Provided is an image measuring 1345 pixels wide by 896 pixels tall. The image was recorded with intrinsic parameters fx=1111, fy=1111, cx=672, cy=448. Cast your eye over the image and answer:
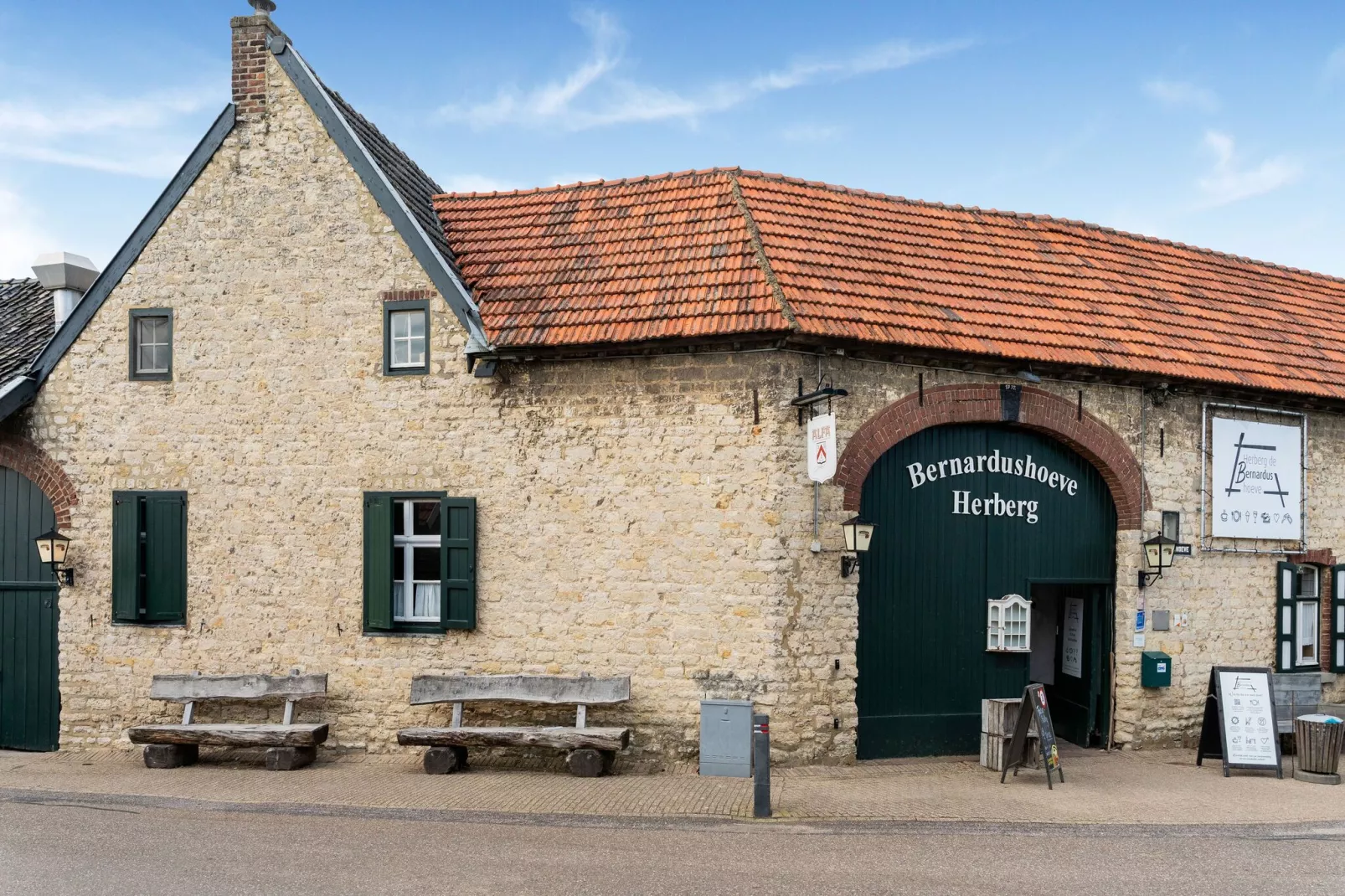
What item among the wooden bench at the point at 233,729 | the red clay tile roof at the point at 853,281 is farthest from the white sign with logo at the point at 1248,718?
the wooden bench at the point at 233,729

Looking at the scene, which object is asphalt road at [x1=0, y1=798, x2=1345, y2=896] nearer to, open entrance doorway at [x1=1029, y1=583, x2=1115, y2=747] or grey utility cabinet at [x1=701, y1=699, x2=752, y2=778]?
grey utility cabinet at [x1=701, y1=699, x2=752, y2=778]

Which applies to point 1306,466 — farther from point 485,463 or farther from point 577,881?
point 577,881

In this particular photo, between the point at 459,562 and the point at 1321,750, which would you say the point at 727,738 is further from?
the point at 1321,750

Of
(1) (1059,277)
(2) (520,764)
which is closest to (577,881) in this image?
(2) (520,764)

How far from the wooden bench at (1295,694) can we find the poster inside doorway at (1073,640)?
2.38 m

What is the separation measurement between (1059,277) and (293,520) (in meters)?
9.90

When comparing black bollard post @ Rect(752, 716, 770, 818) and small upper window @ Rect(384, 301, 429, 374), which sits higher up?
small upper window @ Rect(384, 301, 429, 374)

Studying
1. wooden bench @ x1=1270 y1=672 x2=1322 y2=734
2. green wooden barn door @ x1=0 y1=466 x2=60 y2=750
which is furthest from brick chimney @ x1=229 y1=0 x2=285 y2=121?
wooden bench @ x1=1270 y1=672 x2=1322 y2=734

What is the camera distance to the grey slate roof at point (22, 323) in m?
14.4

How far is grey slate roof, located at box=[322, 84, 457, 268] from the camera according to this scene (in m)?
13.4

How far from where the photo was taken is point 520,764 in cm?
1210

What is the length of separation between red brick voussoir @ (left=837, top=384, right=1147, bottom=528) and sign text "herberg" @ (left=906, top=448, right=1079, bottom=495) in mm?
400

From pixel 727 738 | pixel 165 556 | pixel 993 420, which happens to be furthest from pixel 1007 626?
pixel 165 556

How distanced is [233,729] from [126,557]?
8.80ft
